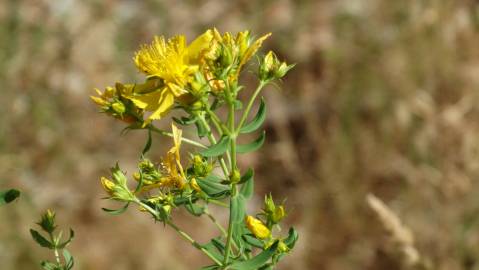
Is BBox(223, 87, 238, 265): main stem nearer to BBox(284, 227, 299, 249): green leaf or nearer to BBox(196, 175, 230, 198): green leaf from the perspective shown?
BBox(196, 175, 230, 198): green leaf

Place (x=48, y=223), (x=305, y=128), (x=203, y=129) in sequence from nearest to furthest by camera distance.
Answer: (x=203, y=129) < (x=48, y=223) < (x=305, y=128)

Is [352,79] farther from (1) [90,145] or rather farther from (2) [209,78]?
(2) [209,78]

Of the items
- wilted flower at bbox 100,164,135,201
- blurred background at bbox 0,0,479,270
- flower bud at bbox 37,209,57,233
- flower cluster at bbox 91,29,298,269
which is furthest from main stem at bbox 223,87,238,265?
blurred background at bbox 0,0,479,270

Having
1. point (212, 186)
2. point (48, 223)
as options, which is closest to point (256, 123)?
point (212, 186)

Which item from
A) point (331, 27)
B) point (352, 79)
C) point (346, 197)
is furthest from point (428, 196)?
point (331, 27)

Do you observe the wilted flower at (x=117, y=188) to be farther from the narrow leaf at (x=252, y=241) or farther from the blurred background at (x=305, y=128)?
the blurred background at (x=305, y=128)

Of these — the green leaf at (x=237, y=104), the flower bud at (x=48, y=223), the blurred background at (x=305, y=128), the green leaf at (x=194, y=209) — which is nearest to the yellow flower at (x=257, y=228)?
the green leaf at (x=194, y=209)

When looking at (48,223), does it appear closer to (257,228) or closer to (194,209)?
(194,209)

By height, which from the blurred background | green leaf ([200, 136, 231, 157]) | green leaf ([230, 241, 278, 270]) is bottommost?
green leaf ([230, 241, 278, 270])
